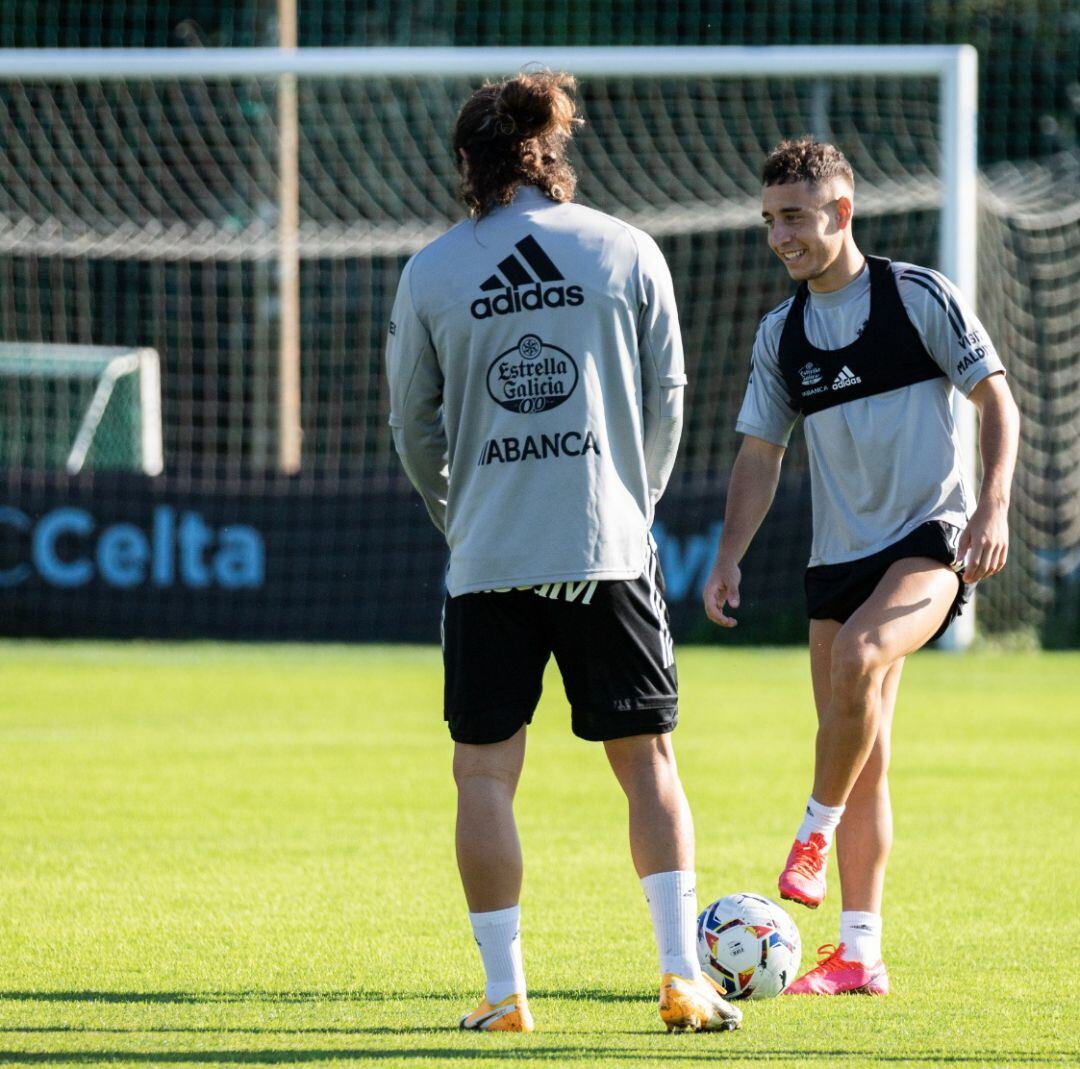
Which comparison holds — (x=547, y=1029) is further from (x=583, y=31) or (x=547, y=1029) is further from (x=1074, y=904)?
(x=583, y=31)

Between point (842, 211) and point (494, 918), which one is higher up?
point (842, 211)

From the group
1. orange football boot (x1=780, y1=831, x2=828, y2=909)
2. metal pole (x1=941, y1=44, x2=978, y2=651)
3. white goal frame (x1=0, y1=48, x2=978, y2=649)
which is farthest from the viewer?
metal pole (x1=941, y1=44, x2=978, y2=651)

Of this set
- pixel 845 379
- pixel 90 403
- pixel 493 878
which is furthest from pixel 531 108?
pixel 90 403

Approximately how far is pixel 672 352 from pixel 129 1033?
1.89 meters

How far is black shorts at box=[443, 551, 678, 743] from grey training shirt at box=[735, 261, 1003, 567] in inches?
34.5

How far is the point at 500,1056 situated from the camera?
3734 millimetres

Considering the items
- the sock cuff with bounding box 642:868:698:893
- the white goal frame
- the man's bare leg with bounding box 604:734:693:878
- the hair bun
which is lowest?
the sock cuff with bounding box 642:868:698:893

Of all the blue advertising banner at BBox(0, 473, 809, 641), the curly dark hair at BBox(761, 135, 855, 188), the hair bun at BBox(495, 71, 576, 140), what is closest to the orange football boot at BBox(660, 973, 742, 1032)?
the hair bun at BBox(495, 71, 576, 140)

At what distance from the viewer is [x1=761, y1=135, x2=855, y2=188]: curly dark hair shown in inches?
183

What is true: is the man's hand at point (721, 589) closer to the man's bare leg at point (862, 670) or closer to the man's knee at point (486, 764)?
the man's bare leg at point (862, 670)

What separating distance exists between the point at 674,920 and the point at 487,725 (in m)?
0.58

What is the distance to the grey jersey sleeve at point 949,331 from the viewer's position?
4562 mm

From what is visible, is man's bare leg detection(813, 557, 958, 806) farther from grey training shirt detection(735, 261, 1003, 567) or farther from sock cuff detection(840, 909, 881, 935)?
sock cuff detection(840, 909, 881, 935)

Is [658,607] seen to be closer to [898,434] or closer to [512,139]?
[898,434]
